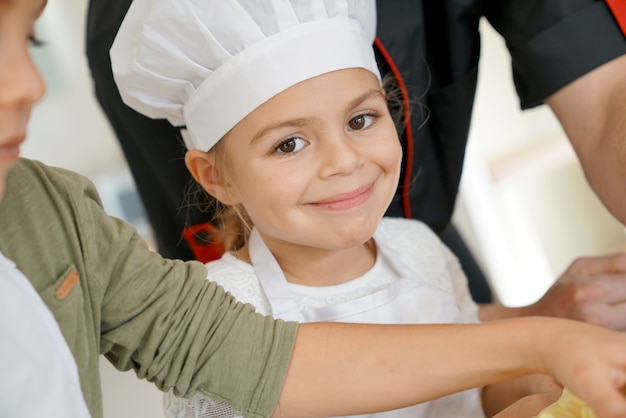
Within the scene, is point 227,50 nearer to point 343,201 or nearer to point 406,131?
point 343,201

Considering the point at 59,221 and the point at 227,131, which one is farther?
the point at 227,131

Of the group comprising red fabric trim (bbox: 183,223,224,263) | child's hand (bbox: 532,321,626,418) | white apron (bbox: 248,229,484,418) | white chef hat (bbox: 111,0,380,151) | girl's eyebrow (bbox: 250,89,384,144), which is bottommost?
red fabric trim (bbox: 183,223,224,263)

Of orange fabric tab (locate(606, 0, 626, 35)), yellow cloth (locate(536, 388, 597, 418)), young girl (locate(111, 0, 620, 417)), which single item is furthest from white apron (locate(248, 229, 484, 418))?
orange fabric tab (locate(606, 0, 626, 35))

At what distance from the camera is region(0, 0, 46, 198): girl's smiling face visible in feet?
1.53

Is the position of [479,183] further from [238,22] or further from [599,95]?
[238,22]

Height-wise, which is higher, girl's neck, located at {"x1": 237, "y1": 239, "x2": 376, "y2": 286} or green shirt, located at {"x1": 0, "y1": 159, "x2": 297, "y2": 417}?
green shirt, located at {"x1": 0, "y1": 159, "x2": 297, "y2": 417}

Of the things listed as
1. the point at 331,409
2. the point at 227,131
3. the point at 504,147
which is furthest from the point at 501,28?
the point at 504,147

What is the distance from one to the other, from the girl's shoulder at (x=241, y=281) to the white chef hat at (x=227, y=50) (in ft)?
0.48

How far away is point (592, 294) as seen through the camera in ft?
2.83

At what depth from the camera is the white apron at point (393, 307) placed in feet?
2.75

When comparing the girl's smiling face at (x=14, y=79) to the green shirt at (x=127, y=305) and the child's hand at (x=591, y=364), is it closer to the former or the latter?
the green shirt at (x=127, y=305)

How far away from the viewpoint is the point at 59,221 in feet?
2.01

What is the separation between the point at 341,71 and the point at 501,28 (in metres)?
0.34

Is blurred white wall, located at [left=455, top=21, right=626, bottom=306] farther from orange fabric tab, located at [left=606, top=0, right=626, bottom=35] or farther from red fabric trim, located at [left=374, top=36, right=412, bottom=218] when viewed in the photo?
orange fabric tab, located at [left=606, top=0, right=626, bottom=35]
